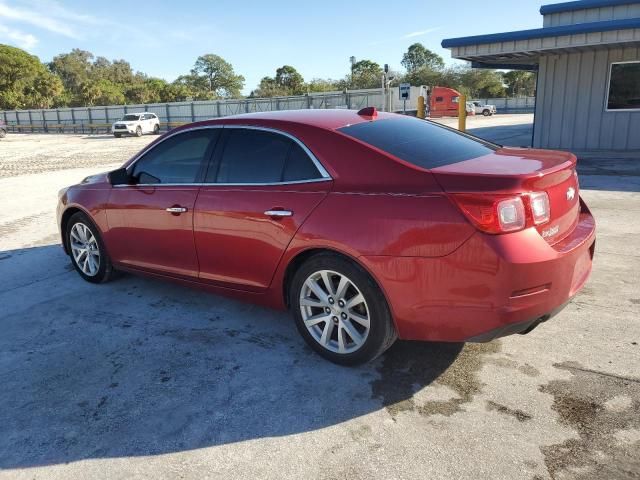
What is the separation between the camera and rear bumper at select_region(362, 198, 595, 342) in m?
2.66

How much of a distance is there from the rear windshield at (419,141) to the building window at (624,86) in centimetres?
1207

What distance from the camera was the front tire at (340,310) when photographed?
3068 mm

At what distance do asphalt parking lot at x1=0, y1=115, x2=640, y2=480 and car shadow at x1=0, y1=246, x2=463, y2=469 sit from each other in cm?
1

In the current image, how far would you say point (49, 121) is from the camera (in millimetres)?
51500

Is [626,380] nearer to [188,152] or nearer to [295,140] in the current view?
[295,140]

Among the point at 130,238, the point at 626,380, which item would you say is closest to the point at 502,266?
the point at 626,380

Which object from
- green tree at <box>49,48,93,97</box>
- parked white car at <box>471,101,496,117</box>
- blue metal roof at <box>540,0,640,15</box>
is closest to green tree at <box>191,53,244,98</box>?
green tree at <box>49,48,93,97</box>

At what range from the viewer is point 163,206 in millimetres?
4160

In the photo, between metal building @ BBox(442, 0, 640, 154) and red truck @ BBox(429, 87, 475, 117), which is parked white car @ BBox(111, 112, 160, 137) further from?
metal building @ BBox(442, 0, 640, 154)

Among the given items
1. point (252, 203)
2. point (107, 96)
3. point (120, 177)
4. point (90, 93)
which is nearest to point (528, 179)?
point (252, 203)

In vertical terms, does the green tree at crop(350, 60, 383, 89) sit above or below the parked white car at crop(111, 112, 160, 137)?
above

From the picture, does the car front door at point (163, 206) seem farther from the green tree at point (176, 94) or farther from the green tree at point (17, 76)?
the green tree at point (17, 76)

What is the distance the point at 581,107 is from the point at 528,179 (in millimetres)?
13380

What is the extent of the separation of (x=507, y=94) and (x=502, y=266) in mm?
83105
